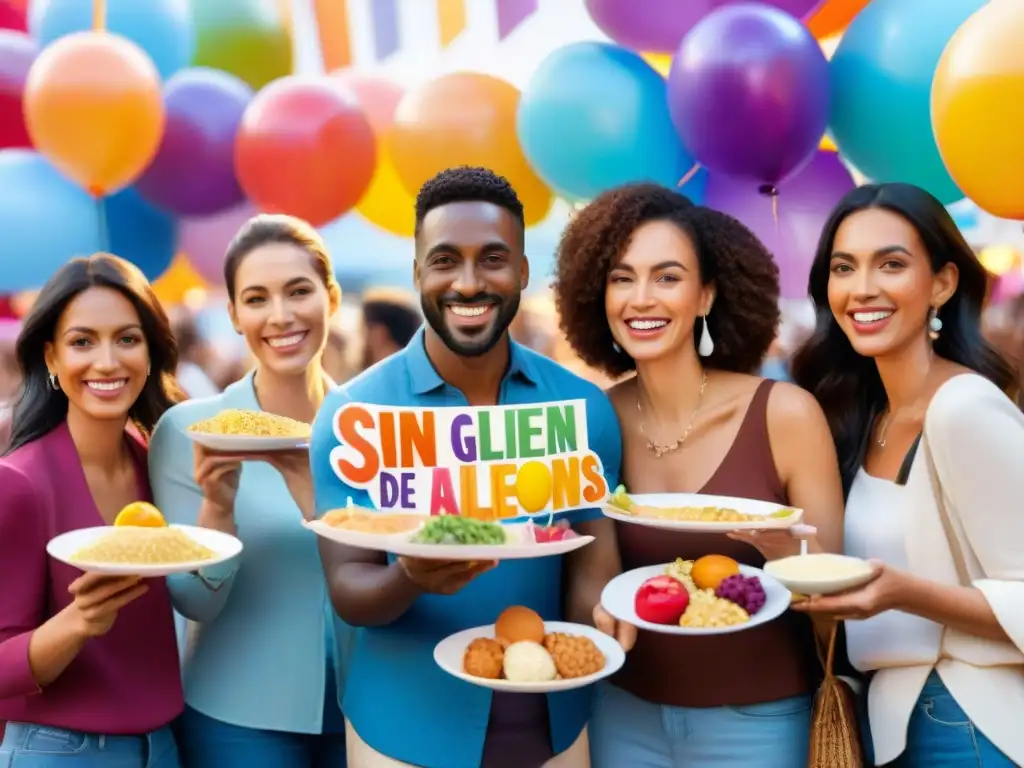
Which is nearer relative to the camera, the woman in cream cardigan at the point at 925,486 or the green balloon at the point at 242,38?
the woman in cream cardigan at the point at 925,486

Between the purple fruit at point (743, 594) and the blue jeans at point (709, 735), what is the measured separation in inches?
13.5

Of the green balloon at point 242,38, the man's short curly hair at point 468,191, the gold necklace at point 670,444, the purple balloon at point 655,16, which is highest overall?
the green balloon at point 242,38

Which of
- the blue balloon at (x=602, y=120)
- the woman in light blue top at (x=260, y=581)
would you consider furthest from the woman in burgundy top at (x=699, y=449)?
the blue balloon at (x=602, y=120)

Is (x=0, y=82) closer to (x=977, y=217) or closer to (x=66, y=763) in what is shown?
(x=66, y=763)

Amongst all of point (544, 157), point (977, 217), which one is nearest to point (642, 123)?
point (544, 157)

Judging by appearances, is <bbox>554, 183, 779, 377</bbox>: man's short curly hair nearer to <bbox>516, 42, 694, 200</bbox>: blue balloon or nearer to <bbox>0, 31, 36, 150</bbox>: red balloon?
<bbox>516, 42, 694, 200</bbox>: blue balloon

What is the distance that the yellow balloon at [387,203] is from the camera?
586 centimetres

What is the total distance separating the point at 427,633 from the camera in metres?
2.48

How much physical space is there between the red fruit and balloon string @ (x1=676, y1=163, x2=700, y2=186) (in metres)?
2.78

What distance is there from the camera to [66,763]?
7.88 feet

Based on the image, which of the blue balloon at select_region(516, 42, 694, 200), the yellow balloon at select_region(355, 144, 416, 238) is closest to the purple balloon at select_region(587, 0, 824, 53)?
the blue balloon at select_region(516, 42, 694, 200)

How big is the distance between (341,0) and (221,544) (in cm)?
504

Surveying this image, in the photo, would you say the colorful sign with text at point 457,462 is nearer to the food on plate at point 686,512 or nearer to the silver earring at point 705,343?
the food on plate at point 686,512

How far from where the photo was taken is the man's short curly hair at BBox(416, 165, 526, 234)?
2445 millimetres
